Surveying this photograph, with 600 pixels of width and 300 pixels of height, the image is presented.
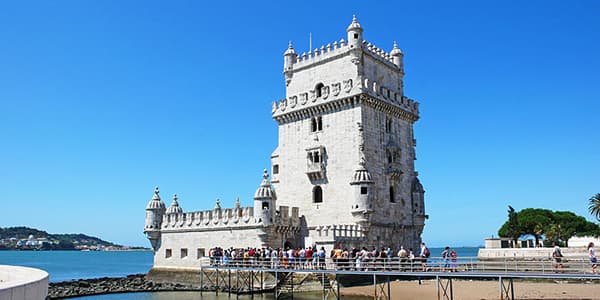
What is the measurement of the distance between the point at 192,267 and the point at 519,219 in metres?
44.2

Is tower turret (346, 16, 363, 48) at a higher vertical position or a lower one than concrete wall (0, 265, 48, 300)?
higher

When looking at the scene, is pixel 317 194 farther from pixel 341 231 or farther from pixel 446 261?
pixel 446 261

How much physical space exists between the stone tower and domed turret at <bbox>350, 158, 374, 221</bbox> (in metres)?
0.06

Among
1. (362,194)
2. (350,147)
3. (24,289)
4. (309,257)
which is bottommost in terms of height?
(309,257)

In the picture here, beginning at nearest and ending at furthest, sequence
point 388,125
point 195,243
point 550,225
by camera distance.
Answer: point 388,125, point 195,243, point 550,225

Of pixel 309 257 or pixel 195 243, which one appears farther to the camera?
pixel 195 243

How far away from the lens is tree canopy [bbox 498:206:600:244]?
208 feet

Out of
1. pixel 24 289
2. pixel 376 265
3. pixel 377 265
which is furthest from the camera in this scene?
pixel 377 265

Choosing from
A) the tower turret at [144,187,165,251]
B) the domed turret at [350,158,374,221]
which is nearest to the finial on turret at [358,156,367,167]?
the domed turret at [350,158,374,221]

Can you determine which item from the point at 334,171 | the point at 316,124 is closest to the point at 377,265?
the point at 334,171

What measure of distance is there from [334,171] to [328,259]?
303 inches

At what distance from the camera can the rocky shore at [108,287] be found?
37406 millimetres

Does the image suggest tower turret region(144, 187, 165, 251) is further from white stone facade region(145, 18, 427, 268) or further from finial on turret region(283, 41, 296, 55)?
finial on turret region(283, 41, 296, 55)

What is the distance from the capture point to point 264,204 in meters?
34.9
